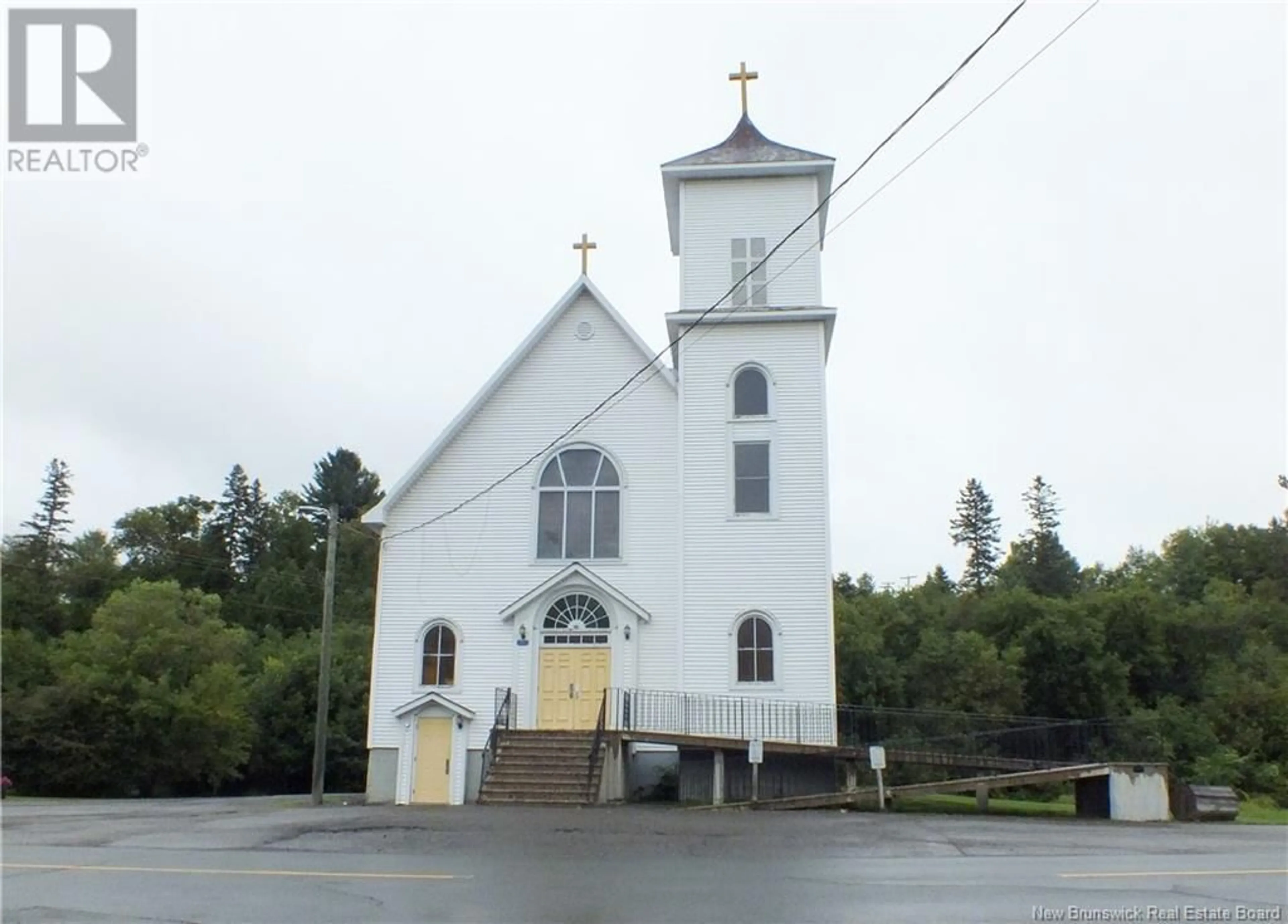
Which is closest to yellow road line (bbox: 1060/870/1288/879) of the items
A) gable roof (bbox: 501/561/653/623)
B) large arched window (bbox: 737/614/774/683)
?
large arched window (bbox: 737/614/774/683)

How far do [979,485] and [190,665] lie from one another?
60901 mm

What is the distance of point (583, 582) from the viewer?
2247cm

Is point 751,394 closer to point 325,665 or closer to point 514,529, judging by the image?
point 514,529

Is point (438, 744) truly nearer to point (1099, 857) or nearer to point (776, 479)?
point (776, 479)

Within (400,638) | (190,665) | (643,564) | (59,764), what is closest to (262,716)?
(190,665)

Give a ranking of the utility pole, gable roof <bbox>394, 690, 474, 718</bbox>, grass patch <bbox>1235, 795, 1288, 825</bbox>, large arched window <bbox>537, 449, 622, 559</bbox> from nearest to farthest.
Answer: grass patch <bbox>1235, 795, 1288, 825</bbox>, the utility pole, gable roof <bbox>394, 690, 474, 718</bbox>, large arched window <bbox>537, 449, 622, 559</bbox>

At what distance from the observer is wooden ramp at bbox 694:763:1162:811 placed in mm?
19125

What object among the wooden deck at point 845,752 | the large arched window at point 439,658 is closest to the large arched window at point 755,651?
Result: the wooden deck at point 845,752

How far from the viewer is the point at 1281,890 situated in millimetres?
8586

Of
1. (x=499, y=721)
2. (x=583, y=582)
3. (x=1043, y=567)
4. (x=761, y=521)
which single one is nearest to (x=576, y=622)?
(x=583, y=582)

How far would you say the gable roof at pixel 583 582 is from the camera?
2230 centimetres

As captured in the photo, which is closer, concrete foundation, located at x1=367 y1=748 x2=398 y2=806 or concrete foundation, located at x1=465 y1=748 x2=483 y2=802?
concrete foundation, located at x1=465 y1=748 x2=483 y2=802

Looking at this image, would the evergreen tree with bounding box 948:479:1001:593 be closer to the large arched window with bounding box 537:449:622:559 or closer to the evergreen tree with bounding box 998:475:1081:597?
the evergreen tree with bounding box 998:475:1081:597

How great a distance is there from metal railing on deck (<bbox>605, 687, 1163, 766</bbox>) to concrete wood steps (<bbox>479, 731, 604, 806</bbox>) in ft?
3.50
